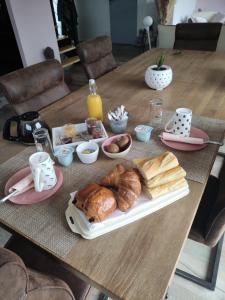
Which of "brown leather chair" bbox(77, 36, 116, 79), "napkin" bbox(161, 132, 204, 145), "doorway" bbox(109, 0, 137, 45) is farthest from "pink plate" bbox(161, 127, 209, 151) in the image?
"doorway" bbox(109, 0, 137, 45)

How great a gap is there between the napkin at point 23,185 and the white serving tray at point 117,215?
171 millimetres

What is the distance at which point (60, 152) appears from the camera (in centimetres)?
91

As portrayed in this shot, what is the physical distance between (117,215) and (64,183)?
0.82 feet

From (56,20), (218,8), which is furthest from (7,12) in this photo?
(218,8)

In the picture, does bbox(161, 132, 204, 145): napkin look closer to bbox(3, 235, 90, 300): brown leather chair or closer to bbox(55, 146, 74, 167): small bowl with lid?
bbox(55, 146, 74, 167): small bowl with lid

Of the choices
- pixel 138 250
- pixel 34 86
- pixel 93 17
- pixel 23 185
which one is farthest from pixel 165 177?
pixel 93 17

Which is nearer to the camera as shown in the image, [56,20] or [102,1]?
[56,20]

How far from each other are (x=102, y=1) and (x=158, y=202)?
20.2ft

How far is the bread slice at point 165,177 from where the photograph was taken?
2.32ft

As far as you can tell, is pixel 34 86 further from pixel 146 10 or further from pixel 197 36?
pixel 146 10

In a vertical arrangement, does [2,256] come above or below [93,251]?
above

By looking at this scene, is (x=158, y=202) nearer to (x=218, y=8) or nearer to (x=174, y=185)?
(x=174, y=185)

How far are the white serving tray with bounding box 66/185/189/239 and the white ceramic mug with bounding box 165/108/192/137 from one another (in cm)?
31

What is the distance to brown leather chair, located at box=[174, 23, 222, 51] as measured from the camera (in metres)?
2.34
